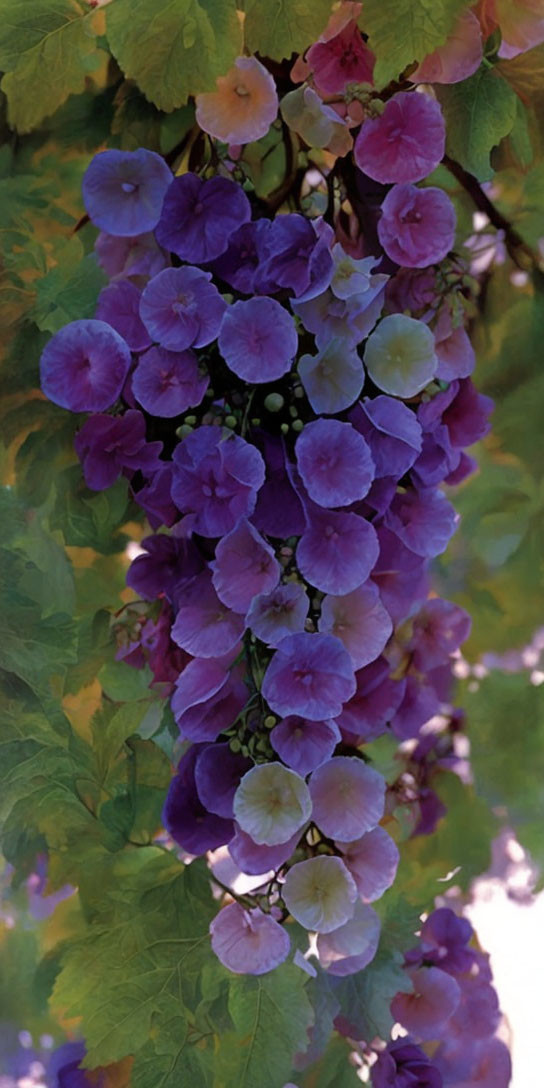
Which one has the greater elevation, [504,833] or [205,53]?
[205,53]

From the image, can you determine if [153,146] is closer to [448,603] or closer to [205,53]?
[205,53]

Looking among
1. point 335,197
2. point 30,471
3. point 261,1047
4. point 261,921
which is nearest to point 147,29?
point 335,197

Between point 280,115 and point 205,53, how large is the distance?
6 centimetres

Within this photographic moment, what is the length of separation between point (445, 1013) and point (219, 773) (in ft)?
0.84

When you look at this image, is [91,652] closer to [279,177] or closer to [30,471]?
[30,471]

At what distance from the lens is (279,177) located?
65 centimetres

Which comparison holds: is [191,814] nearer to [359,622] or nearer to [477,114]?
[359,622]

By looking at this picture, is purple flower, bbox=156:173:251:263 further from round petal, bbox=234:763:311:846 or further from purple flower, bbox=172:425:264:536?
round petal, bbox=234:763:311:846

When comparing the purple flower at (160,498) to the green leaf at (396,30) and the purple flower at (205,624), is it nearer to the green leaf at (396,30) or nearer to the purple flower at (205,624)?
the purple flower at (205,624)

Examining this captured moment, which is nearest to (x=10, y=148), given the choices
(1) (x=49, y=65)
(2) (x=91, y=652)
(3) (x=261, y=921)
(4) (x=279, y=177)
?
(1) (x=49, y=65)

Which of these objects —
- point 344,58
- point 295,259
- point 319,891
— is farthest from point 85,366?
point 319,891

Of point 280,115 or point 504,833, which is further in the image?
point 504,833

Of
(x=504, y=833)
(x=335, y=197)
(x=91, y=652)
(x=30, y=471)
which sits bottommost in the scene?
(x=504, y=833)

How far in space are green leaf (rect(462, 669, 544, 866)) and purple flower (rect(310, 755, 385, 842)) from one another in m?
0.10
